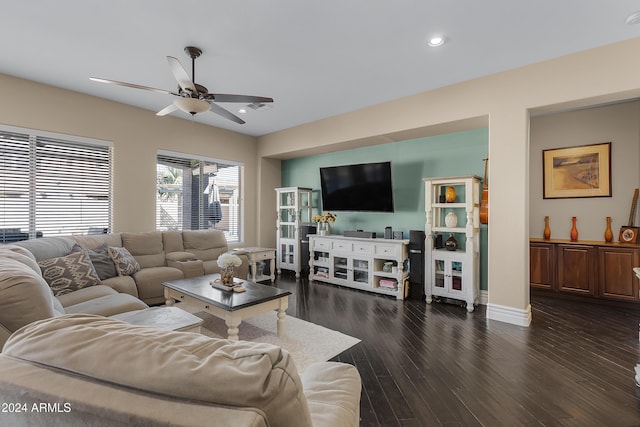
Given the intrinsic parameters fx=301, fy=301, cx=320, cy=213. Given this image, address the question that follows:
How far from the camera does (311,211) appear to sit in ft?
20.0

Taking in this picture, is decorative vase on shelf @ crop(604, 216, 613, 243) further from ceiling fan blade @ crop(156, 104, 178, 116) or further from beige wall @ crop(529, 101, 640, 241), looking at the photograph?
ceiling fan blade @ crop(156, 104, 178, 116)

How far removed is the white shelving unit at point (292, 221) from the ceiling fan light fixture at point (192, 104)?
308cm

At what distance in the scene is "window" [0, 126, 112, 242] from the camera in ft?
12.2

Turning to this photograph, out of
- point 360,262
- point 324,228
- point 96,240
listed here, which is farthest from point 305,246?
point 96,240

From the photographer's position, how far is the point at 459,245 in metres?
4.34

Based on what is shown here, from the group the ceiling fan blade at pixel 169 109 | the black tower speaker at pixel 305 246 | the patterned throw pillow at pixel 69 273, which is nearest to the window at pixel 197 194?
the black tower speaker at pixel 305 246

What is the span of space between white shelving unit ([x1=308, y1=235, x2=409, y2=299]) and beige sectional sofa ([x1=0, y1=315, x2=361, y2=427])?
3942 millimetres

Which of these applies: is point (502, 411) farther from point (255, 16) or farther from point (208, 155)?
point (208, 155)

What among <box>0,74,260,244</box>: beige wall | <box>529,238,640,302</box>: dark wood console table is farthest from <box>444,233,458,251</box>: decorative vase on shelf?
<box>0,74,260,244</box>: beige wall

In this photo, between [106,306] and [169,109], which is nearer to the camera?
[106,306]

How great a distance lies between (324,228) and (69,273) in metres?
3.69

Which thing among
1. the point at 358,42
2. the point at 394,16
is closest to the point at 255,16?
the point at 358,42

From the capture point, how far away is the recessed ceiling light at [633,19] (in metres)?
2.40

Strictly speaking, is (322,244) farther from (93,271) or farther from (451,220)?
(93,271)
